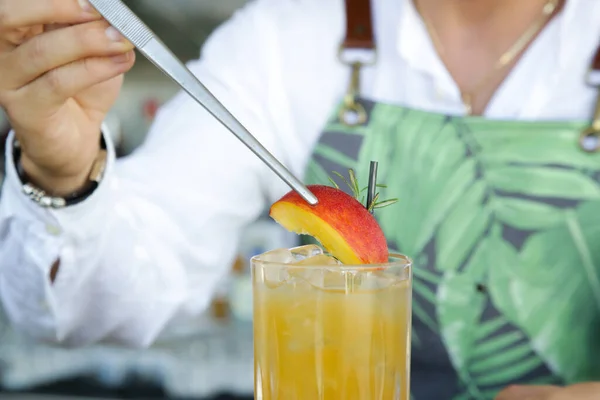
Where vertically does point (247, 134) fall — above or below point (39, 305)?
above

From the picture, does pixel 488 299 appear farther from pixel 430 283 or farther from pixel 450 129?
pixel 450 129

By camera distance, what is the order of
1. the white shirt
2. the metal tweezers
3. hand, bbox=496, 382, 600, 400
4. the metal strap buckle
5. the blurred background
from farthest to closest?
the blurred background < the metal strap buckle < the white shirt < hand, bbox=496, 382, 600, 400 < the metal tweezers

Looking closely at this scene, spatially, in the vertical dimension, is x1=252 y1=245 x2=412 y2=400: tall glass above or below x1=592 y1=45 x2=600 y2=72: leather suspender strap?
below

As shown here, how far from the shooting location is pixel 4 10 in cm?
81

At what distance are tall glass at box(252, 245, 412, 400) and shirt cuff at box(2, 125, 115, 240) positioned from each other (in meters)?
0.43

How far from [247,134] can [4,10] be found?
0.33 m

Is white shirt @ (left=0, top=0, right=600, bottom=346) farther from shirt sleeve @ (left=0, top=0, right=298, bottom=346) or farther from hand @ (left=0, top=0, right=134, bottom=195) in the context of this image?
hand @ (left=0, top=0, right=134, bottom=195)

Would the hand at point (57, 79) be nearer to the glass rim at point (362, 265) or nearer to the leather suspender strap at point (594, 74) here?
the glass rim at point (362, 265)

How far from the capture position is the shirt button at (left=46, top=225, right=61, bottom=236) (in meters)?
1.13

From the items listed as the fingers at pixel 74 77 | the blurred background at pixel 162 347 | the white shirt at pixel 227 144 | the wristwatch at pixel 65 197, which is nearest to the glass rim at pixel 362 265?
the fingers at pixel 74 77

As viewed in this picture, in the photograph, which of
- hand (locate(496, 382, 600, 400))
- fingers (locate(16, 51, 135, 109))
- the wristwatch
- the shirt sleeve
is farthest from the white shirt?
hand (locate(496, 382, 600, 400))

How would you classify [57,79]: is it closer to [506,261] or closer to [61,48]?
[61,48]

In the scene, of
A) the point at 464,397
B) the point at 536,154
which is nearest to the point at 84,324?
the point at 464,397

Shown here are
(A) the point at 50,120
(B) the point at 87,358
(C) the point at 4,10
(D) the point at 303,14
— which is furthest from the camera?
(B) the point at 87,358
